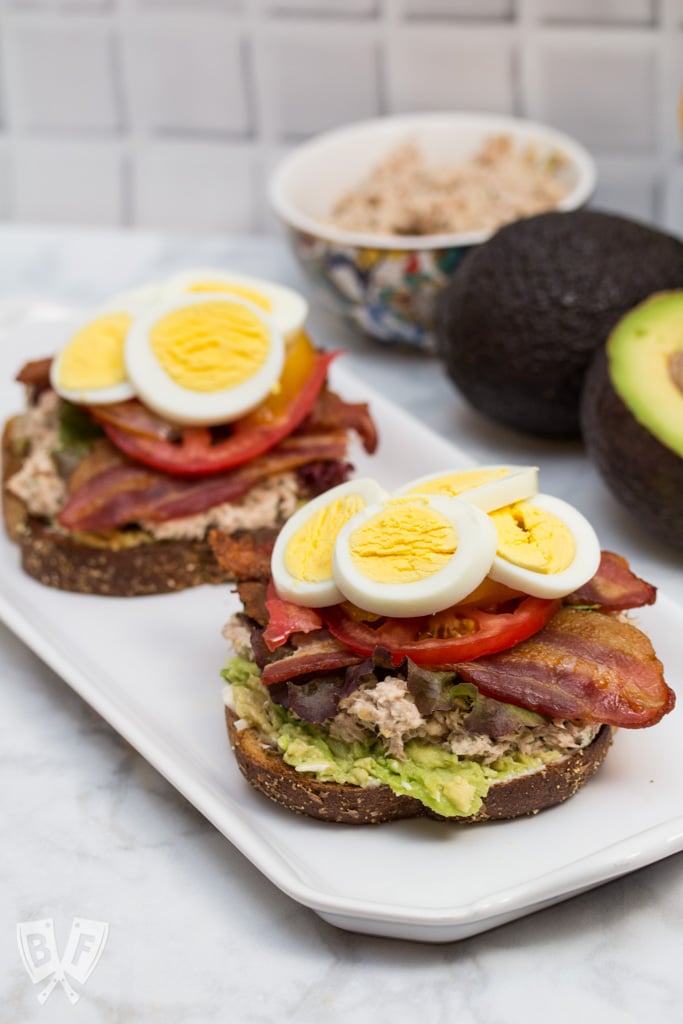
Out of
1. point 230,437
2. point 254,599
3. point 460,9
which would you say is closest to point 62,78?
point 460,9

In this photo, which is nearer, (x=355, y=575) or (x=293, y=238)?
(x=355, y=575)

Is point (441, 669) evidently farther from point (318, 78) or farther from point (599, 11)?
point (318, 78)

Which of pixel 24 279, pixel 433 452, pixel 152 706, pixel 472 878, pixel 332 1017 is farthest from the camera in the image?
pixel 24 279

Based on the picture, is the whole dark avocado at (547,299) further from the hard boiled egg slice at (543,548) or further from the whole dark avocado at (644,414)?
the hard boiled egg slice at (543,548)

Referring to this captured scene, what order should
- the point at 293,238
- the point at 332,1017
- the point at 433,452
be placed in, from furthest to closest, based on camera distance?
the point at 293,238 → the point at 433,452 → the point at 332,1017

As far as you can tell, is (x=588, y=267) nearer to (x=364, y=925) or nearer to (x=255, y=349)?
(x=255, y=349)

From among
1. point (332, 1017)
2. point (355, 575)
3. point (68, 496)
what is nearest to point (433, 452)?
point (68, 496)

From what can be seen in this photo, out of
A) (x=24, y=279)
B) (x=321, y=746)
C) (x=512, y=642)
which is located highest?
(x=512, y=642)

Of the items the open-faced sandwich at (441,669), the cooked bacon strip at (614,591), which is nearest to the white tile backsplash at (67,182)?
the open-faced sandwich at (441,669)
